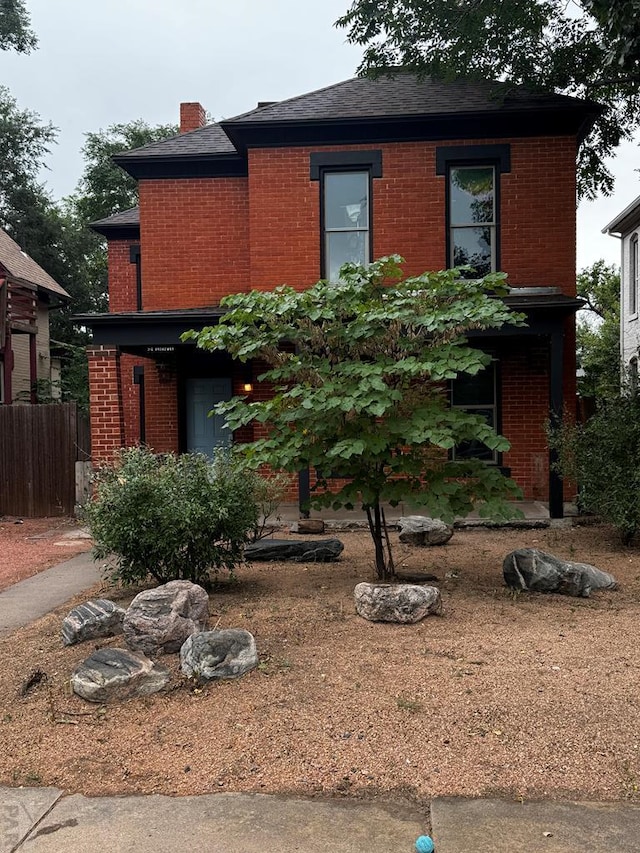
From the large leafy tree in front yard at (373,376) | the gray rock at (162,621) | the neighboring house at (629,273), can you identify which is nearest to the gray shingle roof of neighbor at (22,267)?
the neighboring house at (629,273)

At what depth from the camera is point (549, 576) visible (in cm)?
638

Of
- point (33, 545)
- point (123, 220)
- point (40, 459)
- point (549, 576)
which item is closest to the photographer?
point (549, 576)

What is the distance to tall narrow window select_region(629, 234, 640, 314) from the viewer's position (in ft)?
69.8

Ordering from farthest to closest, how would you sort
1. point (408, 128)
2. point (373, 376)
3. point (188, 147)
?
point (188, 147)
point (408, 128)
point (373, 376)

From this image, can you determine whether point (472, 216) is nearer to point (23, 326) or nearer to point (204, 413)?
point (204, 413)

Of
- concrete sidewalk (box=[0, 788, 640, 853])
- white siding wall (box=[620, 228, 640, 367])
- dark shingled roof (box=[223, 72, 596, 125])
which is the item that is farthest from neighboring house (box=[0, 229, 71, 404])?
white siding wall (box=[620, 228, 640, 367])

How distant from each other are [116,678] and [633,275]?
69.5 feet

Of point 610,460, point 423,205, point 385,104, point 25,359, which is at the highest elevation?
point 385,104

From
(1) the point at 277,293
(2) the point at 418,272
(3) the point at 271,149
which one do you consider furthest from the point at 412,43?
(1) the point at 277,293

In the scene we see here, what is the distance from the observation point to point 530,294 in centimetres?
1152

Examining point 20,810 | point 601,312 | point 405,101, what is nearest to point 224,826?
point 20,810

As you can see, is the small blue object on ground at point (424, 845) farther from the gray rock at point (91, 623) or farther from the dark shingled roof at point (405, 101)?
the dark shingled roof at point (405, 101)

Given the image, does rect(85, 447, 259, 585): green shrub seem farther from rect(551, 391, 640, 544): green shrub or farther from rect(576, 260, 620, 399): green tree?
rect(576, 260, 620, 399): green tree

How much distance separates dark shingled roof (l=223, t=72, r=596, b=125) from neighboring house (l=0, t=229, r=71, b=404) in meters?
9.54
